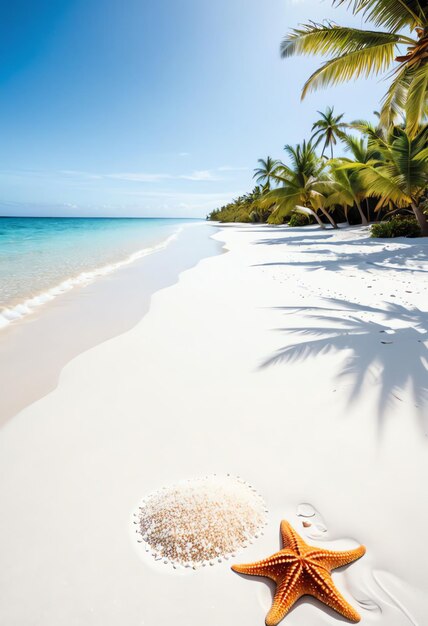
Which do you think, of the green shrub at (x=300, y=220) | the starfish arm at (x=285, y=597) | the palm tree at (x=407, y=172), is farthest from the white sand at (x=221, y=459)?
the green shrub at (x=300, y=220)

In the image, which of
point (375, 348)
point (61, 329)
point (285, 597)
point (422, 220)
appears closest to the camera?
point (285, 597)

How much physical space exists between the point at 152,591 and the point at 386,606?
986 millimetres

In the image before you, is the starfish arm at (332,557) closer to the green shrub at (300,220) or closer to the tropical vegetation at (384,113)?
the tropical vegetation at (384,113)

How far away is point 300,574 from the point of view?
1.20 meters

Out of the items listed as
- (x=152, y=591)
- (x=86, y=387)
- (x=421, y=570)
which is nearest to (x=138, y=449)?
(x=152, y=591)

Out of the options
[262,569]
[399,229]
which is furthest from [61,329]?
[399,229]

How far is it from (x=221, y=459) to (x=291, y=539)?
0.77 m

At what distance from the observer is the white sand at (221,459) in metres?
1.30

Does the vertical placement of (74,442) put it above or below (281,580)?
below

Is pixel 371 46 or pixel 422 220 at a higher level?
pixel 371 46

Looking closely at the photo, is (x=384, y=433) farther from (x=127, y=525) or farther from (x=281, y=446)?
(x=127, y=525)

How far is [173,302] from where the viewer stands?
583 centimetres

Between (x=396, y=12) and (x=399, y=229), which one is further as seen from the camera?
(x=399, y=229)

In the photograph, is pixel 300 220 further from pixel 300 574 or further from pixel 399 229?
pixel 300 574
